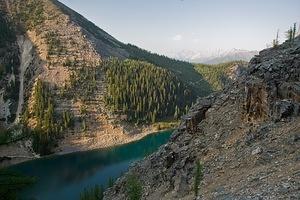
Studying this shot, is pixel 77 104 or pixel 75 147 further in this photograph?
pixel 77 104

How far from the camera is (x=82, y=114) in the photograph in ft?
541

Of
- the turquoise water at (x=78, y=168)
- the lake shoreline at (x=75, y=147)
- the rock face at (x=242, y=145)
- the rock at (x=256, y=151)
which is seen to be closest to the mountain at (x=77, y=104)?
the lake shoreline at (x=75, y=147)

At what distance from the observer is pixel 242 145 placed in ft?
144

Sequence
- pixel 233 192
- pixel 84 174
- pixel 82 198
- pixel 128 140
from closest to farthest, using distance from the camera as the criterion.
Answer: pixel 233 192 → pixel 82 198 → pixel 84 174 → pixel 128 140

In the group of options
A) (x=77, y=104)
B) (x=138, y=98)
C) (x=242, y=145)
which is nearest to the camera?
(x=242, y=145)

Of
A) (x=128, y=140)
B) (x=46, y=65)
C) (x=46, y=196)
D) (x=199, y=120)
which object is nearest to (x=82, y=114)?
(x=128, y=140)

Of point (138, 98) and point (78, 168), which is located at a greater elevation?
point (138, 98)

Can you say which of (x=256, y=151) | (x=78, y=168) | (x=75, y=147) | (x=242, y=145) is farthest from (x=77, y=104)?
(x=256, y=151)

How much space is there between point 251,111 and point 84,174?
75.3 metres

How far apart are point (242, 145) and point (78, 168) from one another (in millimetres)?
84230

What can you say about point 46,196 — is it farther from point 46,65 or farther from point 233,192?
point 46,65

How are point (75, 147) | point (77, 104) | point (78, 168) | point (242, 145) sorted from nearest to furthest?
point (242, 145)
point (78, 168)
point (75, 147)
point (77, 104)

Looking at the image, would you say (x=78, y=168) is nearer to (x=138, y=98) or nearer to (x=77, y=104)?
(x=77, y=104)

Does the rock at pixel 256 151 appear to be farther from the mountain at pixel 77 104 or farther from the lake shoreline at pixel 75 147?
the mountain at pixel 77 104
